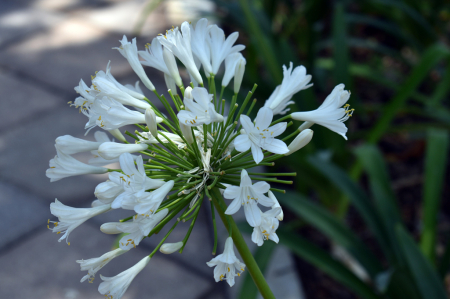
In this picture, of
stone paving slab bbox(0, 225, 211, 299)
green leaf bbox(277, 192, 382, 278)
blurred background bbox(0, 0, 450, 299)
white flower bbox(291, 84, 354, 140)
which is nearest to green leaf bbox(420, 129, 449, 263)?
blurred background bbox(0, 0, 450, 299)

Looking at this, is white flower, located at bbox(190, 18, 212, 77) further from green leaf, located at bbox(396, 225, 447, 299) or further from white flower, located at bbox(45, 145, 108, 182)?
green leaf, located at bbox(396, 225, 447, 299)

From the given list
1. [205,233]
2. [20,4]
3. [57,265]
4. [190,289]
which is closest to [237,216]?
[205,233]

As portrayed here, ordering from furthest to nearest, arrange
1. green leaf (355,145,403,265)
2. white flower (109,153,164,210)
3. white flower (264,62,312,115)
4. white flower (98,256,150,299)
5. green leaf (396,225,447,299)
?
1. green leaf (355,145,403,265)
2. green leaf (396,225,447,299)
3. white flower (264,62,312,115)
4. white flower (98,256,150,299)
5. white flower (109,153,164,210)

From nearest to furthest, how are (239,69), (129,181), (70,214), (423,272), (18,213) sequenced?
(129,181) < (70,214) < (239,69) < (423,272) < (18,213)

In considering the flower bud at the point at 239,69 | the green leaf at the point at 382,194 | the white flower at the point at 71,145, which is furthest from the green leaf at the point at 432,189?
the white flower at the point at 71,145

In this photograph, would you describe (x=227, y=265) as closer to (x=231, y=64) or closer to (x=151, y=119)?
(x=151, y=119)

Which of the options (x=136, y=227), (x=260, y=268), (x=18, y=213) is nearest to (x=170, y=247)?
(x=136, y=227)
